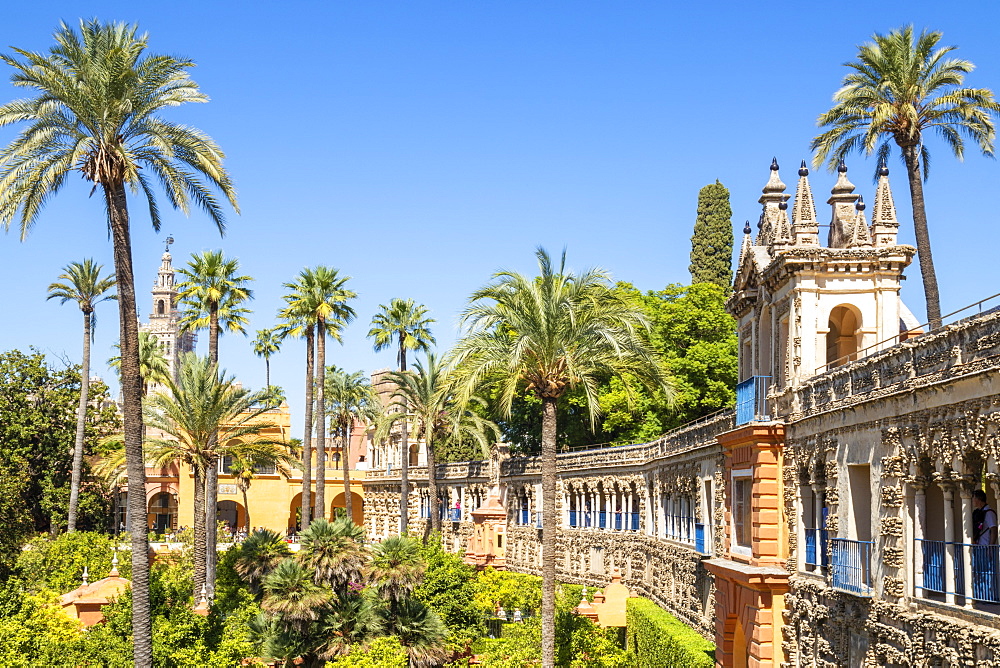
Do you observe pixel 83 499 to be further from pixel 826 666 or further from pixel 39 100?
pixel 826 666

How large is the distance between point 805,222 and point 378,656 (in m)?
14.1

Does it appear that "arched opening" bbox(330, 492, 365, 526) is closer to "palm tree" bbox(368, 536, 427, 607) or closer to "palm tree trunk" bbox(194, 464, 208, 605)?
"palm tree trunk" bbox(194, 464, 208, 605)

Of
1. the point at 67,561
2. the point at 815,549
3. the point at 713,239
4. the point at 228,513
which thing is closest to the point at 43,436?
the point at 67,561

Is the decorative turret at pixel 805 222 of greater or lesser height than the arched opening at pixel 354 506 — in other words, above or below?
above

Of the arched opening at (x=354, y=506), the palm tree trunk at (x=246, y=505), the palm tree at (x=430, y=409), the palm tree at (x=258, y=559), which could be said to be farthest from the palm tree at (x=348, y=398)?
the palm tree at (x=258, y=559)

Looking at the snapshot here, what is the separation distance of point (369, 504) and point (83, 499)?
22.1 metres

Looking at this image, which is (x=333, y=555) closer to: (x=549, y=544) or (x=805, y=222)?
(x=549, y=544)

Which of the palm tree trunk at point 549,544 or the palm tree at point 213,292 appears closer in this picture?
the palm tree trunk at point 549,544

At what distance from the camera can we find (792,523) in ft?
73.7

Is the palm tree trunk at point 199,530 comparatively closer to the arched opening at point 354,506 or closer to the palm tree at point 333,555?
the palm tree at point 333,555

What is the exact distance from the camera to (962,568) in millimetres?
15211

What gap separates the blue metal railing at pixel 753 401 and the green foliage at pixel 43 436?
142 feet

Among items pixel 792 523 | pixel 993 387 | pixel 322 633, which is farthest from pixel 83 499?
pixel 993 387

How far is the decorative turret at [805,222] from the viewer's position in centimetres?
2305
